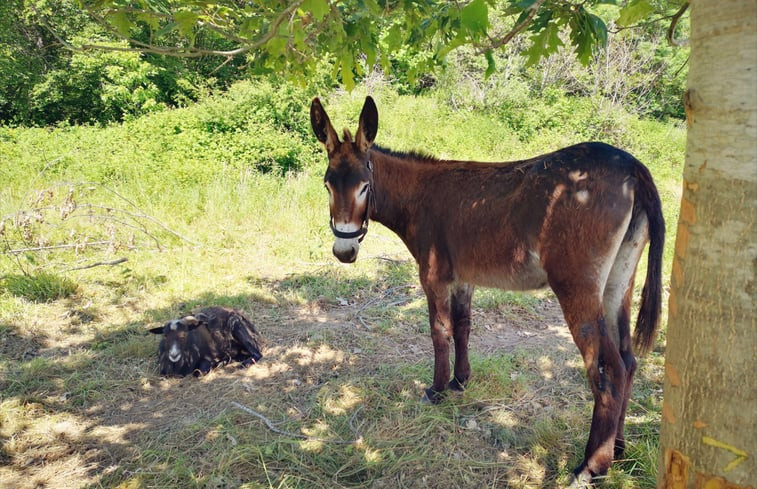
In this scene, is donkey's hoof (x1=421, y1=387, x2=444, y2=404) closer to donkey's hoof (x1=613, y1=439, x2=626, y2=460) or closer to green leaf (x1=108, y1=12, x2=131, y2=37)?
donkey's hoof (x1=613, y1=439, x2=626, y2=460)

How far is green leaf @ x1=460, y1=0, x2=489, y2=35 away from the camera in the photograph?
2.12 m

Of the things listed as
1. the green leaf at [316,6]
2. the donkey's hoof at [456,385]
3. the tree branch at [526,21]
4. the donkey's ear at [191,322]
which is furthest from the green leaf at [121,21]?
the donkey's hoof at [456,385]

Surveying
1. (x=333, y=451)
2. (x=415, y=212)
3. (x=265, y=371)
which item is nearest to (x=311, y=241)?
(x=265, y=371)

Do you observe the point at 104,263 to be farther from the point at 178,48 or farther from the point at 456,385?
the point at 456,385

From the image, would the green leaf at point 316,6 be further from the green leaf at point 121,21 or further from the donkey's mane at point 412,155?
the donkey's mane at point 412,155

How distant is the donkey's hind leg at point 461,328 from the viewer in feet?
14.0

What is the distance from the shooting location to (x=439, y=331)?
4004mm

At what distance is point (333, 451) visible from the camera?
11.1 feet

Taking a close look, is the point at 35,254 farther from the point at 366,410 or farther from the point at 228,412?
the point at 366,410

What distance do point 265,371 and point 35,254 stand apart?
4.47 m

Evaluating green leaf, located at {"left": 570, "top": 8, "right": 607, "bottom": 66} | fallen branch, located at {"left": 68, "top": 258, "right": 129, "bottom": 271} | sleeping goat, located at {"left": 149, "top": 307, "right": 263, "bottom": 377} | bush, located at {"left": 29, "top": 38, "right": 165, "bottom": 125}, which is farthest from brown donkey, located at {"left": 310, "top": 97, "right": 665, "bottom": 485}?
bush, located at {"left": 29, "top": 38, "right": 165, "bottom": 125}

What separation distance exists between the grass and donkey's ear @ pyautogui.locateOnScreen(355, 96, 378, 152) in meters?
2.05

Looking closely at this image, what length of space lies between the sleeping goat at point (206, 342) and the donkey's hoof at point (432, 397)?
1772 mm

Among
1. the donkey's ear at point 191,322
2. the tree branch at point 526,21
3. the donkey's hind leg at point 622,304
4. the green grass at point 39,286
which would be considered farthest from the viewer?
the green grass at point 39,286
